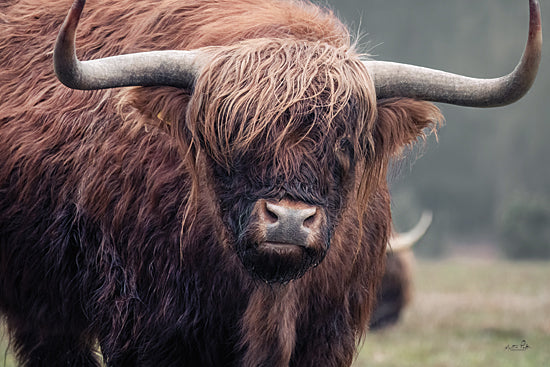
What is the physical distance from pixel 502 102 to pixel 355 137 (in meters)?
0.58

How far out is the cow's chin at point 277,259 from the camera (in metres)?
2.98

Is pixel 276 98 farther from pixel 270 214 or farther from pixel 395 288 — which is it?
pixel 395 288

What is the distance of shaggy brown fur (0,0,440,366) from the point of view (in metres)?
3.21

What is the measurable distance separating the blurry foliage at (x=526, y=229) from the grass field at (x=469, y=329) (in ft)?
24.5

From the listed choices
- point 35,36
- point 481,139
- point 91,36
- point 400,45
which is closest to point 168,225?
point 91,36

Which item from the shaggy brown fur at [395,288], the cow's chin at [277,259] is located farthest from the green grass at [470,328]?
the cow's chin at [277,259]

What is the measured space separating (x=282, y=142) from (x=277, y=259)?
42 centimetres

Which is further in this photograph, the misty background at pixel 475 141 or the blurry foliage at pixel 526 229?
the misty background at pixel 475 141

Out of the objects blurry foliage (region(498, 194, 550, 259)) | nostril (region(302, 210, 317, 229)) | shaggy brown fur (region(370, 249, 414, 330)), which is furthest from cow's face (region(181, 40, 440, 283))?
blurry foliage (region(498, 194, 550, 259))

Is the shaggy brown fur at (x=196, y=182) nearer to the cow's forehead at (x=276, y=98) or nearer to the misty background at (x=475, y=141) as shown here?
the cow's forehead at (x=276, y=98)

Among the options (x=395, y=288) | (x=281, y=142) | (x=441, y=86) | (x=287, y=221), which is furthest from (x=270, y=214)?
(x=395, y=288)

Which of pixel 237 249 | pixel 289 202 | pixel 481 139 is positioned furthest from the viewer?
pixel 481 139

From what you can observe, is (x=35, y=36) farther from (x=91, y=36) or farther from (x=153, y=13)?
(x=153, y=13)

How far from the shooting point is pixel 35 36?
4312 millimetres
